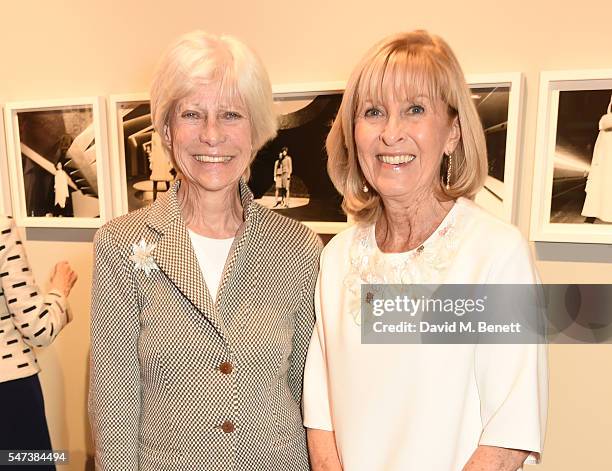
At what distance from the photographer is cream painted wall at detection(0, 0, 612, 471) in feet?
4.73

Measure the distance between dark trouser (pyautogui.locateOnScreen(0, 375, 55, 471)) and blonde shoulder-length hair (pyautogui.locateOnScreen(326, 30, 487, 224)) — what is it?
1.37 metres

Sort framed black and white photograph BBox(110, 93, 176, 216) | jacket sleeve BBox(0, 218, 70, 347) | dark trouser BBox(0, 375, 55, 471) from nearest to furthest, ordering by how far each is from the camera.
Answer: jacket sleeve BBox(0, 218, 70, 347)
dark trouser BBox(0, 375, 55, 471)
framed black and white photograph BBox(110, 93, 176, 216)

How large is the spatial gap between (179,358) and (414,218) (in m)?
0.59

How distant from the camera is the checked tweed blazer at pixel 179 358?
1.14 metres

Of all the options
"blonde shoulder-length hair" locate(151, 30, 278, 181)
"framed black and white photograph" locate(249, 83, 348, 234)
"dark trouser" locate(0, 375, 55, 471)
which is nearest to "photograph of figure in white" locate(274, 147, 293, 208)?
"framed black and white photograph" locate(249, 83, 348, 234)

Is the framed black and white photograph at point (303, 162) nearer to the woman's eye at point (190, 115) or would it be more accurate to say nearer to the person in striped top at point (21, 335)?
the woman's eye at point (190, 115)

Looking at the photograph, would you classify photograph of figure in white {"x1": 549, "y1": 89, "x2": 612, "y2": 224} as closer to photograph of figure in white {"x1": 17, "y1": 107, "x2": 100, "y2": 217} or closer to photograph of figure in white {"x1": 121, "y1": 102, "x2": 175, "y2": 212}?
photograph of figure in white {"x1": 121, "y1": 102, "x2": 175, "y2": 212}

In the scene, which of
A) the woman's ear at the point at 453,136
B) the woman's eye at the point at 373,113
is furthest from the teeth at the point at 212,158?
the woman's ear at the point at 453,136

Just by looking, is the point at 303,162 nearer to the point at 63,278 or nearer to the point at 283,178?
the point at 283,178

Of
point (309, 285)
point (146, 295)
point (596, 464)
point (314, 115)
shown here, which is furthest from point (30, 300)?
point (596, 464)

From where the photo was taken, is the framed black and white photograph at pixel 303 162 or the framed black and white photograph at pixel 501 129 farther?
the framed black and white photograph at pixel 303 162

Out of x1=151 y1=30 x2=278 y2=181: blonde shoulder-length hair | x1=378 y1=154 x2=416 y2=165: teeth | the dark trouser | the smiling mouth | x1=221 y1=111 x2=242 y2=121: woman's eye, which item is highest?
x1=151 y1=30 x2=278 y2=181: blonde shoulder-length hair

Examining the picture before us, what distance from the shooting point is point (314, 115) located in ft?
5.49

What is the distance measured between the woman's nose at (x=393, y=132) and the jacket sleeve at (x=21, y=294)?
1.21 metres
